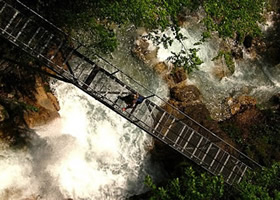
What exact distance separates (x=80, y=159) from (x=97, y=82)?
143 inches

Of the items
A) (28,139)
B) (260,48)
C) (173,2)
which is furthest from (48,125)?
(260,48)

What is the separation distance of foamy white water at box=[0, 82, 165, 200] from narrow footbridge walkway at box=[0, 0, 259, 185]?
1553mm

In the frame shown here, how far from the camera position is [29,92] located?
1780 centimetres

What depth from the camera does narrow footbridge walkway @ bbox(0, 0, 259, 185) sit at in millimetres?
15172

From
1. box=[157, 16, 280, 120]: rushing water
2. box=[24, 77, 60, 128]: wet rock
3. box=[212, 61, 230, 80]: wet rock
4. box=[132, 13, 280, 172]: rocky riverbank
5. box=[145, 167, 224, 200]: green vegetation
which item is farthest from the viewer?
box=[212, 61, 230, 80]: wet rock

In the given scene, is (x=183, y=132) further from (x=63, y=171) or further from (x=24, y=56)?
(x=24, y=56)

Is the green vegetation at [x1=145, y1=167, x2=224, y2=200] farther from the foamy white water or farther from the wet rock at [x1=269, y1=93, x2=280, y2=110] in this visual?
the wet rock at [x1=269, y1=93, x2=280, y2=110]

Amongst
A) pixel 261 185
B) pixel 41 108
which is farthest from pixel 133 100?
pixel 261 185

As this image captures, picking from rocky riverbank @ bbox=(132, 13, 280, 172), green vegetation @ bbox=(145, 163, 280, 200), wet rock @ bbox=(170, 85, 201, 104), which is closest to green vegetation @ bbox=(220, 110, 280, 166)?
rocky riverbank @ bbox=(132, 13, 280, 172)

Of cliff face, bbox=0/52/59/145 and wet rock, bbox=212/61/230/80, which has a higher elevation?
wet rock, bbox=212/61/230/80

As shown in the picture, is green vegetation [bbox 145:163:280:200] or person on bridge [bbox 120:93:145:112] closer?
green vegetation [bbox 145:163:280:200]

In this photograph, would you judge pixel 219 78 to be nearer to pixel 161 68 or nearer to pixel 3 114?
pixel 161 68

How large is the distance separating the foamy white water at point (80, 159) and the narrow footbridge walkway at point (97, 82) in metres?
1.55

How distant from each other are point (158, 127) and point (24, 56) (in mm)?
6194
